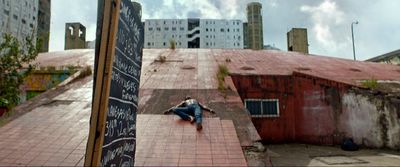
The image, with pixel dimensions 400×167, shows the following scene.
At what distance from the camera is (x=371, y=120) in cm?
977

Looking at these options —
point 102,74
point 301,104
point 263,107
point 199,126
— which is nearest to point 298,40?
point 301,104

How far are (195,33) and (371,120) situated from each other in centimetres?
6978

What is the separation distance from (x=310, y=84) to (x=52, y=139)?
322 inches

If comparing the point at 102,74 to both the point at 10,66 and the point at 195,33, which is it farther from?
the point at 195,33

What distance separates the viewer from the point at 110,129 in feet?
7.60

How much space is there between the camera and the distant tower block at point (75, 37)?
30.2m

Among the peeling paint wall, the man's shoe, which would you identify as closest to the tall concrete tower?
the peeling paint wall

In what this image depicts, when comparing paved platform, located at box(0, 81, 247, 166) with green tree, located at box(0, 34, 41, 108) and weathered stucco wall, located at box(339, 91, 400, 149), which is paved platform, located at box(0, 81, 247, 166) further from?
weathered stucco wall, located at box(339, 91, 400, 149)

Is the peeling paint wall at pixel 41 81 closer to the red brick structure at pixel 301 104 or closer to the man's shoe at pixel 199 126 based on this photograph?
the red brick structure at pixel 301 104

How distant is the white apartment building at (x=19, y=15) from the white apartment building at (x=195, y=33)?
28.0 meters

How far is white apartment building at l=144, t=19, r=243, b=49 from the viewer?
76812mm

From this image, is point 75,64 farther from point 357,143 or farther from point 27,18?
point 27,18

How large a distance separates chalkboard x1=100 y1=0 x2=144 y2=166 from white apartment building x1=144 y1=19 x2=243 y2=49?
73.8 m

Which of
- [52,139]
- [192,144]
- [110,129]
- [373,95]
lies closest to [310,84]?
[373,95]
